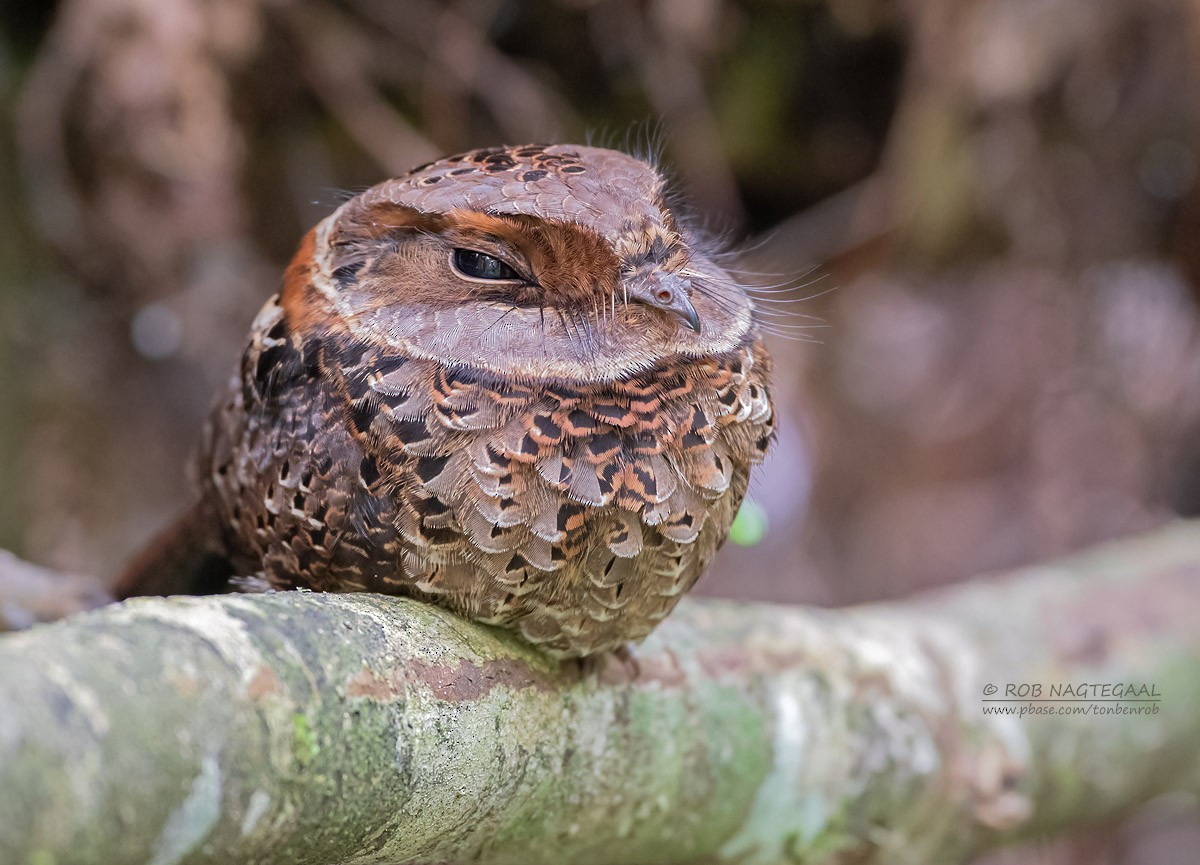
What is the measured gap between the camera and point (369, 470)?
5.19ft

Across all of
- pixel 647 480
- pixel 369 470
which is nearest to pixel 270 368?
pixel 369 470

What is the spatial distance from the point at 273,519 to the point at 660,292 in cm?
71

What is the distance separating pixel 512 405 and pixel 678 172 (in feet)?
5.90

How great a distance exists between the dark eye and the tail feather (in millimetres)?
829

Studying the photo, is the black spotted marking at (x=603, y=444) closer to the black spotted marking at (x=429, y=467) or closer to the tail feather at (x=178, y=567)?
the black spotted marking at (x=429, y=467)

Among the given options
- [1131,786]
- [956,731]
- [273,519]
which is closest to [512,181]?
[273,519]

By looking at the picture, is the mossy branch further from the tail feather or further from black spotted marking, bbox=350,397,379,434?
the tail feather

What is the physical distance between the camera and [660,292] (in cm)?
160

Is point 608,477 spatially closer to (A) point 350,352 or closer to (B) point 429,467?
(B) point 429,467

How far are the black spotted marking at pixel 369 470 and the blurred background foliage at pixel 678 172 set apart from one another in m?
1.82

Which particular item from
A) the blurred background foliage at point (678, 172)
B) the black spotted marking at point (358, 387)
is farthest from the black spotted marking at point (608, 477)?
the blurred background foliage at point (678, 172)

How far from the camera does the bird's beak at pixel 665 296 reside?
160 cm

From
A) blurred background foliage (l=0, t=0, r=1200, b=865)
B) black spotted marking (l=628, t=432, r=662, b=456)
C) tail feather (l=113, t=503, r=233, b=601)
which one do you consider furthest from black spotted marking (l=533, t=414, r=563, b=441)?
blurred background foliage (l=0, t=0, r=1200, b=865)

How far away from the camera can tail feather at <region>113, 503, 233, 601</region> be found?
2104 millimetres
